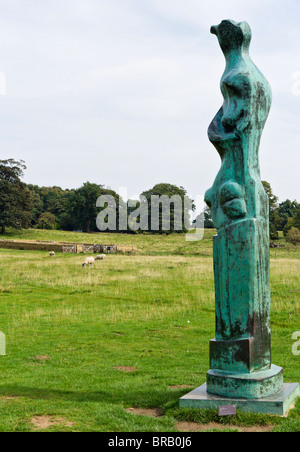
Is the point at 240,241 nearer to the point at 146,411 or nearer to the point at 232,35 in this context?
the point at 146,411

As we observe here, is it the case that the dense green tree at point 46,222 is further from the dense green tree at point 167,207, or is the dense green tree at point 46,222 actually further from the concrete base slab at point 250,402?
the concrete base slab at point 250,402

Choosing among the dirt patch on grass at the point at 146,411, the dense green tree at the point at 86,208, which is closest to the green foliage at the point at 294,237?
the dense green tree at the point at 86,208

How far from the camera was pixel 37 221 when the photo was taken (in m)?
98.6

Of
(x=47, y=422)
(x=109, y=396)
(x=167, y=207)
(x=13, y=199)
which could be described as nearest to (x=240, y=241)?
(x=109, y=396)

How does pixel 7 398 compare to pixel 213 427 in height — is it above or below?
below

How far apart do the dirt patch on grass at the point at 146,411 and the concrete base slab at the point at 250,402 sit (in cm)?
41

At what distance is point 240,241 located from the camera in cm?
732

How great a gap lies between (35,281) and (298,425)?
21543 mm

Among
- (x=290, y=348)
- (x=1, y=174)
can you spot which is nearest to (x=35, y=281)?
(x=290, y=348)

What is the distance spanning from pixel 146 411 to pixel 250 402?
5.18 ft

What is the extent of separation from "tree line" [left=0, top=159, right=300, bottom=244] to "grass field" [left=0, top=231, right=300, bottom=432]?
4329cm

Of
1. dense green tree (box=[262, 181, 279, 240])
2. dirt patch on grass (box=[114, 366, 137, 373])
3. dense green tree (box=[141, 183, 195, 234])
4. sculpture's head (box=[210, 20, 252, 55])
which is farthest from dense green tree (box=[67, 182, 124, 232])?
sculpture's head (box=[210, 20, 252, 55])

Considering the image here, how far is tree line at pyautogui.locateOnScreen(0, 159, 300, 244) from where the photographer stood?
72688 millimetres
